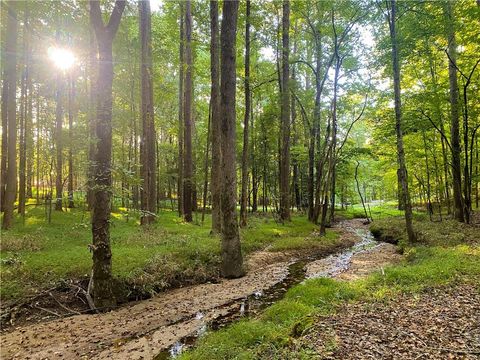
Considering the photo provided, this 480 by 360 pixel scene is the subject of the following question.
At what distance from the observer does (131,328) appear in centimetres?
621

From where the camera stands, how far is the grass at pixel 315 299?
4559 millimetres

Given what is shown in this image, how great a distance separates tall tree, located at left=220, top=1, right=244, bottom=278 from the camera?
9.24 m

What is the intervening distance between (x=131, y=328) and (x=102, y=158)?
367 cm

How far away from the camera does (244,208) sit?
15.9 metres

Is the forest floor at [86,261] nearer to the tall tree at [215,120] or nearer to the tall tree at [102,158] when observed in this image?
the tall tree at [102,158]

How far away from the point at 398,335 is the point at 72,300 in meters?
6.89

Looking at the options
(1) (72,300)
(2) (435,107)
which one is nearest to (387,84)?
(2) (435,107)

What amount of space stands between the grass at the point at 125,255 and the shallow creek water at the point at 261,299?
175 centimetres

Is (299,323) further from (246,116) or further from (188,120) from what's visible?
(188,120)

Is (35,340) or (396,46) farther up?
(396,46)

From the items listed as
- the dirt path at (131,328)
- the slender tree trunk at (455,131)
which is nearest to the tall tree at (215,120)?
the dirt path at (131,328)

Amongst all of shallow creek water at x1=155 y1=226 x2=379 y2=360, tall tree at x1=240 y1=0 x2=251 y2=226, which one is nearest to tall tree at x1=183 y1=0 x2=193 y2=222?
tall tree at x1=240 y1=0 x2=251 y2=226

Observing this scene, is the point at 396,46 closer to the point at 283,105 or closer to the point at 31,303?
the point at 283,105

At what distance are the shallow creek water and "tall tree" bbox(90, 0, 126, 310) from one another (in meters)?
2.37
